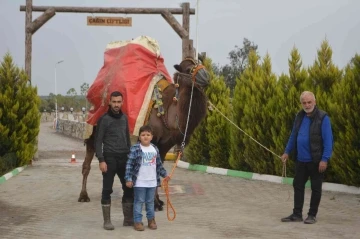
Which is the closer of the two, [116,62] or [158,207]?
[158,207]

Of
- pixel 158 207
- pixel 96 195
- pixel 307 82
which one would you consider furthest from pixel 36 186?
pixel 307 82

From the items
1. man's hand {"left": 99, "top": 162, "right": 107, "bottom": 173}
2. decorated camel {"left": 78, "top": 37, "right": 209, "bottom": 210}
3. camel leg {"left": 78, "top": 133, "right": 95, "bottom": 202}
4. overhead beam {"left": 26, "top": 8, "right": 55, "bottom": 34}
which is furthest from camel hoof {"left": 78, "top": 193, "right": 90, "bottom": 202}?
overhead beam {"left": 26, "top": 8, "right": 55, "bottom": 34}

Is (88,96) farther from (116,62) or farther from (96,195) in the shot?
(96,195)

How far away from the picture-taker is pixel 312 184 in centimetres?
855

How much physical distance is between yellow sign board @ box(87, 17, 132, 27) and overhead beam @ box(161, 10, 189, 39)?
112 centimetres

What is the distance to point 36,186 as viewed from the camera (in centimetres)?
1259

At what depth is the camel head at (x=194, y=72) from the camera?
29.8 ft

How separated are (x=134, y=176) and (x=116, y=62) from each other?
114 inches

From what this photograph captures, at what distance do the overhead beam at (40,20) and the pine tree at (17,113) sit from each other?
1.89 m

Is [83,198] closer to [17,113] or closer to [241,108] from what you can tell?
[241,108]

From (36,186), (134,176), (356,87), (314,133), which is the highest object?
(356,87)

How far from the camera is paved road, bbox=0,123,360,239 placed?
302 inches

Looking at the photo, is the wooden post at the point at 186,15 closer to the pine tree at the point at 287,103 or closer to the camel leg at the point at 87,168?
the pine tree at the point at 287,103

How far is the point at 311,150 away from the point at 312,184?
1.64ft
